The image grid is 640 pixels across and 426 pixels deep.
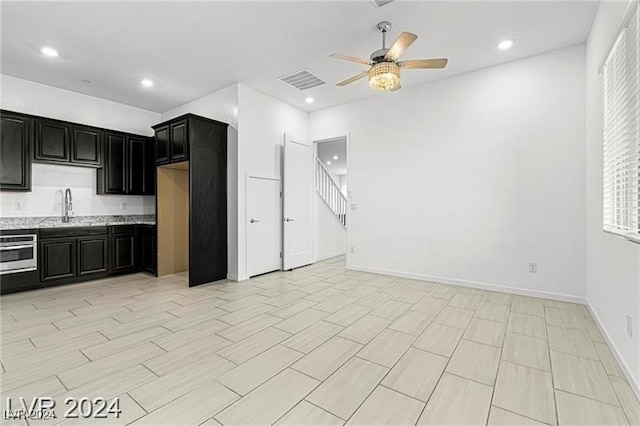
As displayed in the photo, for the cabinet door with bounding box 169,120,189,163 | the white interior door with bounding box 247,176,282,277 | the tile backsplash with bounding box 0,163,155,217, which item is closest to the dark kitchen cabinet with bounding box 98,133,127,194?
the tile backsplash with bounding box 0,163,155,217

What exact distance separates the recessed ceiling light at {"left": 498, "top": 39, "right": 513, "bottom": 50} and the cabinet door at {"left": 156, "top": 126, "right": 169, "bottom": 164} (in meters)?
4.91

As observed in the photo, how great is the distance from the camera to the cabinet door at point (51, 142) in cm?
430

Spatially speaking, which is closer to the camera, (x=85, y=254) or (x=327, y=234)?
(x=85, y=254)

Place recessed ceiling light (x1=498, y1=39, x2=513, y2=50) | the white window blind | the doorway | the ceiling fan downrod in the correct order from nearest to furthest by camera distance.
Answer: the white window blind
the ceiling fan downrod
recessed ceiling light (x1=498, y1=39, x2=513, y2=50)
the doorway

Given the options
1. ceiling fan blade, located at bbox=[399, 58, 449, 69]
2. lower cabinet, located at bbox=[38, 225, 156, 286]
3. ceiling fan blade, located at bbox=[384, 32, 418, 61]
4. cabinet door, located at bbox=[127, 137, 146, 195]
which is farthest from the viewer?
cabinet door, located at bbox=[127, 137, 146, 195]

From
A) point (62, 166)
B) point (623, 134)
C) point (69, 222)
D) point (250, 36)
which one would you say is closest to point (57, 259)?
point (69, 222)

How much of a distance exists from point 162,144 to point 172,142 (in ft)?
1.08

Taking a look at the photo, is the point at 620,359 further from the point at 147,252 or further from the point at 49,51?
the point at 49,51

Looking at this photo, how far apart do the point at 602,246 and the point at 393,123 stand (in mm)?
3253

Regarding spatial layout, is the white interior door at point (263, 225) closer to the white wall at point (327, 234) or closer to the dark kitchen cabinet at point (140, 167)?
the white wall at point (327, 234)

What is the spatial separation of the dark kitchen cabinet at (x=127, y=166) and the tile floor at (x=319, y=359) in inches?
84.4

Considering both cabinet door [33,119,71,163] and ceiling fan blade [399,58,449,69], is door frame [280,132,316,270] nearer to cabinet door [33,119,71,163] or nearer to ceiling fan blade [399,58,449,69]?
ceiling fan blade [399,58,449,69]

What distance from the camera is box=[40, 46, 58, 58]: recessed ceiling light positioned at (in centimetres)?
358

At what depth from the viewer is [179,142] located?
4539mm
